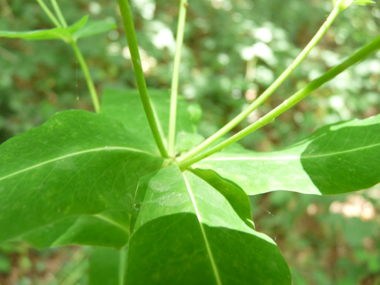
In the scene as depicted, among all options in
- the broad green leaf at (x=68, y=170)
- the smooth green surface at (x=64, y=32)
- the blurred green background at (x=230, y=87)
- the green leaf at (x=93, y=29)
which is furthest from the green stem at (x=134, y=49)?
the blurred green background at (x=230, y=87)

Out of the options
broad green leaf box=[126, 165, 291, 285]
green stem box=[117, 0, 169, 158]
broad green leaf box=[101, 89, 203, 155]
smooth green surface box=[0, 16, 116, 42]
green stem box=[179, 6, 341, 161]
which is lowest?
broad green leaf box=[126, 165, 291, 285]

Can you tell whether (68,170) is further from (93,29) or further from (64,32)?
(93,29)

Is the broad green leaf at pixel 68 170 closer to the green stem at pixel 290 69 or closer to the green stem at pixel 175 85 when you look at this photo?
the green stem at pixel 175 85

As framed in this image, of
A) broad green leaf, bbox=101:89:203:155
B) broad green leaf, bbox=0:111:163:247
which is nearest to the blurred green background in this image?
broad green leaf, bbox=101:89:203:155

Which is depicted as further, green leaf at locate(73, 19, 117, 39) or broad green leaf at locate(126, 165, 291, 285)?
green leaf at locate(73, 19, 117, 39)

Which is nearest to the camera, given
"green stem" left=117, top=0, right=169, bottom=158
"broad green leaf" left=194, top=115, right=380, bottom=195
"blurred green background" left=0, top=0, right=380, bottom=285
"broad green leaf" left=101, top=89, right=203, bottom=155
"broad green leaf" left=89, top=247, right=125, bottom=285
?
"green stem" left=117, top=0, right=169, bottom=158

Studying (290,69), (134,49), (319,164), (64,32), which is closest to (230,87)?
(64,32)

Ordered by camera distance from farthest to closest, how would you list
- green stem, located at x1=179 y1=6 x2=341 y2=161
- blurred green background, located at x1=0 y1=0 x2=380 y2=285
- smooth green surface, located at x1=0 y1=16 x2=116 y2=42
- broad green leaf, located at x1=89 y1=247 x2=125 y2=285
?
blurred green background, located at x1=0 y1=0 x2=380 y2=285
broad green leaf, located at x1=89 y1=247 x2=125 y2=285
smooth green surface, located at x1=0 y1=16 x2=116 y2=42
green stem, located at x1=179 y1=6 x2=341 y2=161

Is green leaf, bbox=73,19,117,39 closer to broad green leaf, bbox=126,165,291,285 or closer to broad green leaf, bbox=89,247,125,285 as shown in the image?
broad green leaf, bbox=126,165,291,285

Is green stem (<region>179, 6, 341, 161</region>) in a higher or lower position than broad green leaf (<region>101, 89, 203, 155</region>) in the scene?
lower
